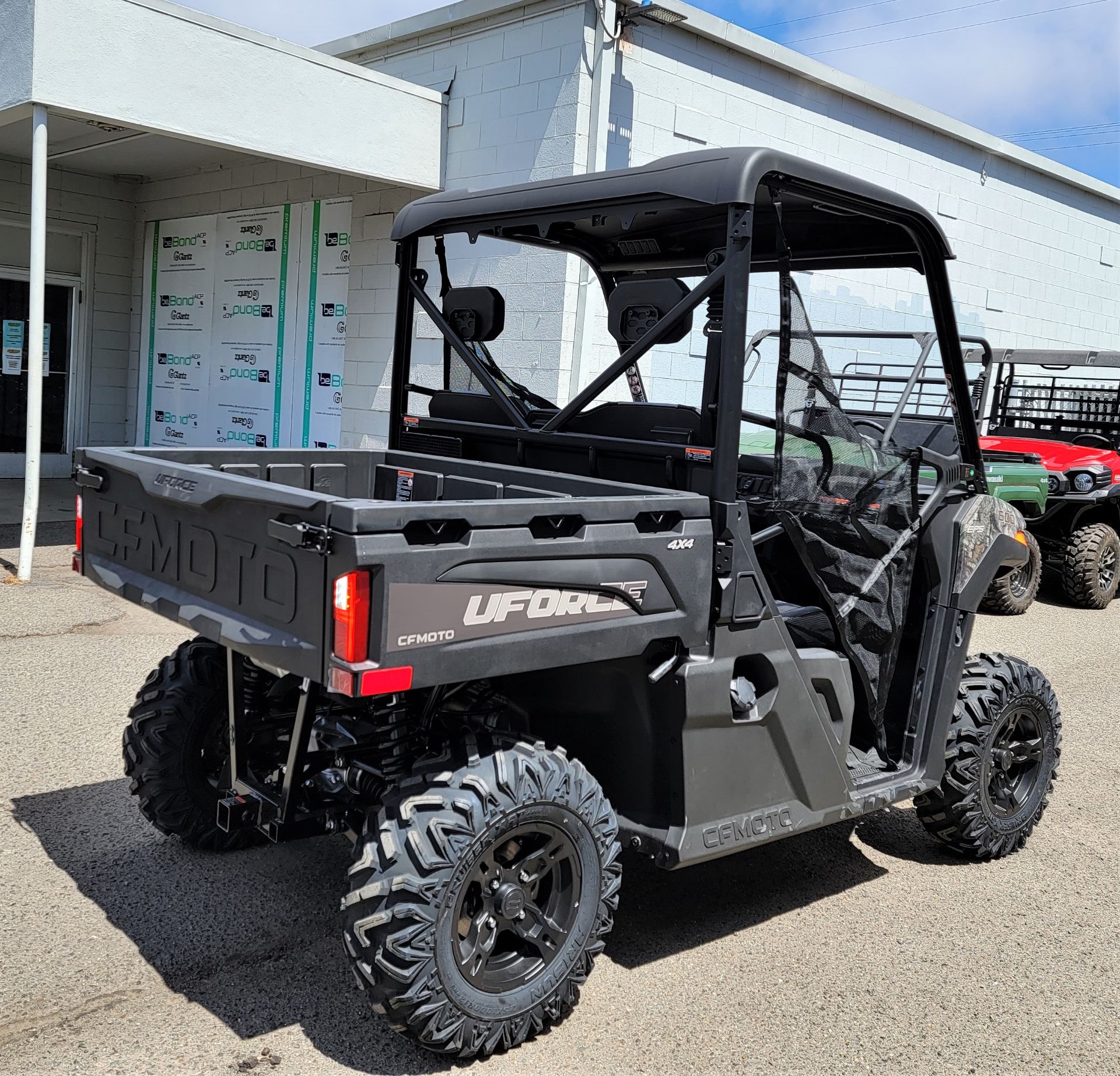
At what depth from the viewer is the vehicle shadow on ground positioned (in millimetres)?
3076

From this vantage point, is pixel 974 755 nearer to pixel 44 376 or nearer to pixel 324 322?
pixel 324 322

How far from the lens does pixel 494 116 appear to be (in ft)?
31.6

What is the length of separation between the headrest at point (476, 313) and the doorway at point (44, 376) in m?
10.5

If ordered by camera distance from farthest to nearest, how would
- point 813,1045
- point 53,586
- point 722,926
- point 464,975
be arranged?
point 53,586, point 722,926, point 813,1045, point 464,975

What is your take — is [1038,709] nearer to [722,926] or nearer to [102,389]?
[722,926]

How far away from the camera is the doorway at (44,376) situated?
44.1 ft

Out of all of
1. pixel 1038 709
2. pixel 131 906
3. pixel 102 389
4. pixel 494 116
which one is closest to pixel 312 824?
pixel 131 906

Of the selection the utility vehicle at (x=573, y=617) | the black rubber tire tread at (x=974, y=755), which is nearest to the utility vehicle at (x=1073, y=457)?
the black rubber tire tread at (x=974, y=755)

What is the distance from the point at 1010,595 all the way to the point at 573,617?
7572mm

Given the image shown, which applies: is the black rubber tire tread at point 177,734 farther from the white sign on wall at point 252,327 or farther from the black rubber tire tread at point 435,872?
the white sign on wall at point 252,327

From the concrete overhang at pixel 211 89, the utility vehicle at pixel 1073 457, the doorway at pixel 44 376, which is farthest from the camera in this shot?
the doorway at pixel 44 376

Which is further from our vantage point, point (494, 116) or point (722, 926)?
point (494, 116)

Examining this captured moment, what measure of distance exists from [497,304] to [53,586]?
5212 mm

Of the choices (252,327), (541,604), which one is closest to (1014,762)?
(541,604)
